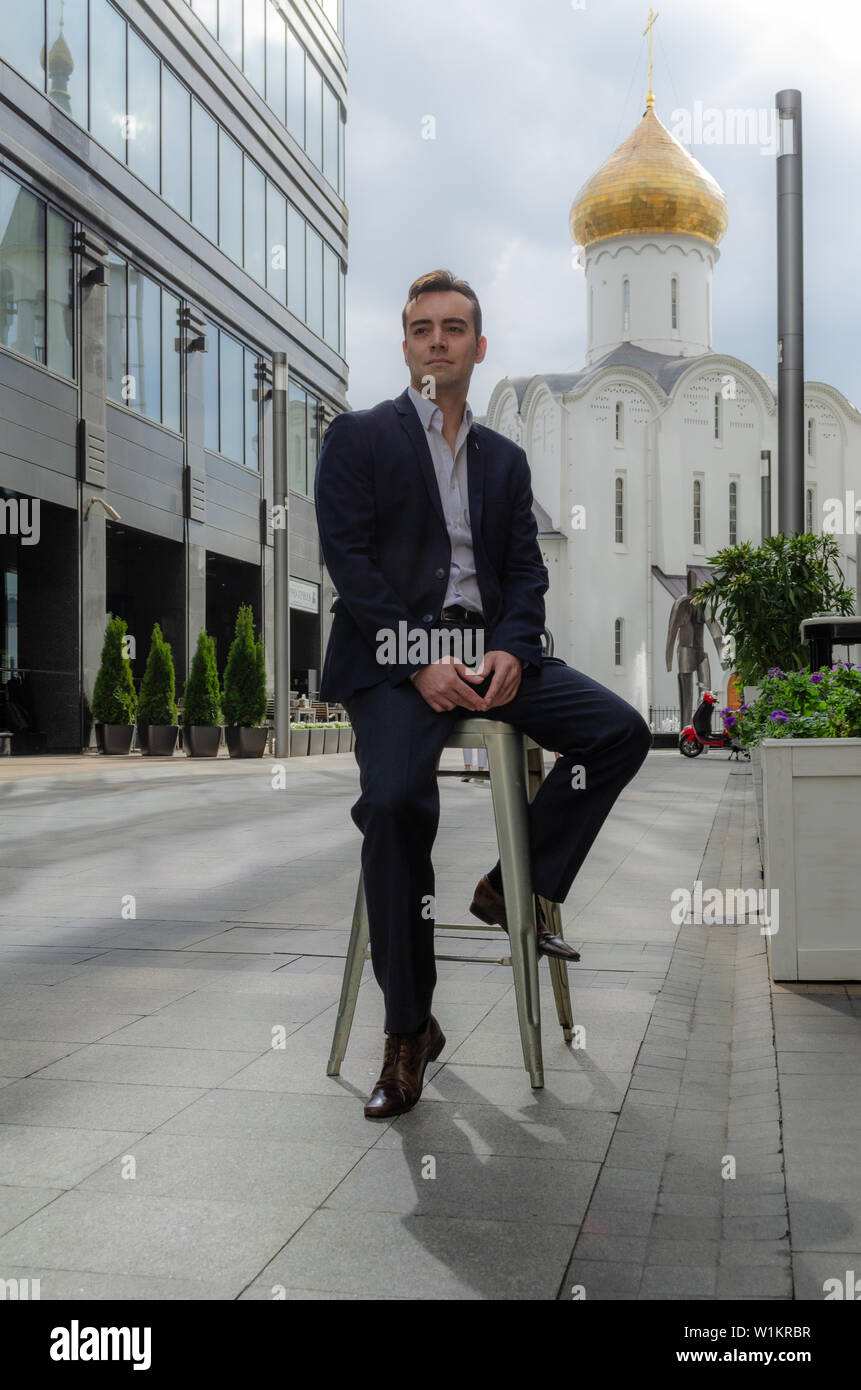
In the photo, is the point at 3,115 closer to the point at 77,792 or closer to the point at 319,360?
the point at 77,792

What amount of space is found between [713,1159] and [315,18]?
3882 cm

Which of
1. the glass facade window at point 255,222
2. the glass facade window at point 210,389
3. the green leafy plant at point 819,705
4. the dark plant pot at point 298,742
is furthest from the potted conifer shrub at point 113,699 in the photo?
the green leafy plant at point 819,705

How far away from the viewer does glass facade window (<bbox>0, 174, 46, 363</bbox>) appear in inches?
834

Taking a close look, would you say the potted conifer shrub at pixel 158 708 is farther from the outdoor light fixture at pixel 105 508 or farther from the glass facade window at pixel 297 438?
the glass facade window at pixel 297 438

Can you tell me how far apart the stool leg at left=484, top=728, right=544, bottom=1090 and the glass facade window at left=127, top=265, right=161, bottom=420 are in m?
23.9

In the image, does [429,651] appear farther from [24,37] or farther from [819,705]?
[24,37]

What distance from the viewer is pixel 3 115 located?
20.8m

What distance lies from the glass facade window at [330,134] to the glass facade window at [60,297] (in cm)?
1700

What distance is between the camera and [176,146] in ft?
92.2

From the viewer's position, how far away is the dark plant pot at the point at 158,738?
23531mm

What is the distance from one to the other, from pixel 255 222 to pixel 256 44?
4.14 metres

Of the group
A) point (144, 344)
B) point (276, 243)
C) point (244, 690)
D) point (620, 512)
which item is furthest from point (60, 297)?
point (620, 512)
